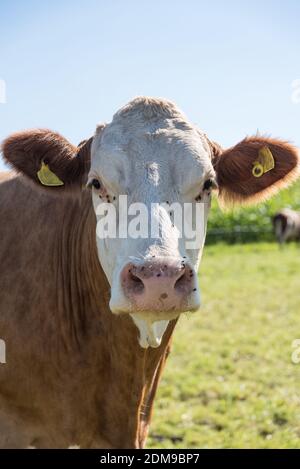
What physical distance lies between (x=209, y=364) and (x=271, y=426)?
1.71 metres

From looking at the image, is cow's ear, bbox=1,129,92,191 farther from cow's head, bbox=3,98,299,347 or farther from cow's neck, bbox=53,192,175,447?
cow's neck, bbox=53,192,175,447

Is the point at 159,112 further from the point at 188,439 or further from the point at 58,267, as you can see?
the point at 188,439

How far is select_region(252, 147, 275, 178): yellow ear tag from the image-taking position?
3604 millimetres

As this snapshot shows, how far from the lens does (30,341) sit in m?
3.44

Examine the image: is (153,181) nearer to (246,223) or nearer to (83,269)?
(83,269)

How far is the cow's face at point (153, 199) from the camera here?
8.04ft

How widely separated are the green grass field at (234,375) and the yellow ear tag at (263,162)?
2509mm

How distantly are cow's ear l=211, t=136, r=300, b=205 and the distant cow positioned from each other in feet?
49.1

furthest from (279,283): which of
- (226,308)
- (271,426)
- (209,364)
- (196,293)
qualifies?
(196,293)

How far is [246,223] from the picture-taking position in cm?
2158

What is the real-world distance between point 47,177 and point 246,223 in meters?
18.6

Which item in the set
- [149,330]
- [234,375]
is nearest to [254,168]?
[149,330]

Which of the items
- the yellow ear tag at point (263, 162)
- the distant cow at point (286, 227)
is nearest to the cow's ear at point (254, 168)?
the yellow ear tag at point (263, 162)

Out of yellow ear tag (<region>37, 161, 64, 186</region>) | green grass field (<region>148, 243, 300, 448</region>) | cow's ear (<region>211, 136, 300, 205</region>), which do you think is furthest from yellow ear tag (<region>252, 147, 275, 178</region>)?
green grass field (<region>148, 243, 300, 448</region>)
